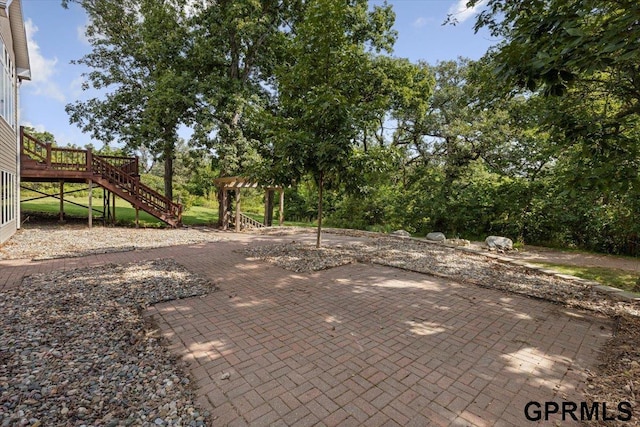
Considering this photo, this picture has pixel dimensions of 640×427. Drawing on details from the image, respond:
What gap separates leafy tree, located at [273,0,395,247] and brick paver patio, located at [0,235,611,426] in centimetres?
320

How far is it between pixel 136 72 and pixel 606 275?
812 inches

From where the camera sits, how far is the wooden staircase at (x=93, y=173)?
11133mm

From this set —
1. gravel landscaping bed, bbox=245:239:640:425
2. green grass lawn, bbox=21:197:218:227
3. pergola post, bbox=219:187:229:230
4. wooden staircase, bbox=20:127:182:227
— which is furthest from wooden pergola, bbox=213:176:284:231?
gravel landscaping bed, bbox=245:239:640:425

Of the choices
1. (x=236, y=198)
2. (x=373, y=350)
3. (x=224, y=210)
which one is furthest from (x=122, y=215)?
(x=373, y=350)

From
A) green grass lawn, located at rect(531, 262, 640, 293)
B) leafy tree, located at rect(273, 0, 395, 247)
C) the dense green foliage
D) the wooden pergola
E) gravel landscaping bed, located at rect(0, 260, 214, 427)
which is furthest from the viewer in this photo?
A: the wooden pergola

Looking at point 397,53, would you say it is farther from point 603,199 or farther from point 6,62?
point 6,62

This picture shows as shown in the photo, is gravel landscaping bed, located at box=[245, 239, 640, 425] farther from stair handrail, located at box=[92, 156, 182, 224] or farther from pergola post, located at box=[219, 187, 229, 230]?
stair handrail, located at box=[92, 156, 182, 224]

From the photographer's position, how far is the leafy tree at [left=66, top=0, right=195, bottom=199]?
13.5 metres

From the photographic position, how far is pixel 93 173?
11.6 meters

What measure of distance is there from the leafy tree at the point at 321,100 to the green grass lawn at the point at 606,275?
6.08 metres

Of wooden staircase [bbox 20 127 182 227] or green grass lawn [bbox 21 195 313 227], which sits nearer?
wooden staircase [bbox 20 127 182 227]

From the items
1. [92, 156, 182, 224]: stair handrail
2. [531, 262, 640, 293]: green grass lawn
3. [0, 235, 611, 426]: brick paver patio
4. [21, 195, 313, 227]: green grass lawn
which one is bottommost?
[21, 195, 313, 227]: green grass lawn

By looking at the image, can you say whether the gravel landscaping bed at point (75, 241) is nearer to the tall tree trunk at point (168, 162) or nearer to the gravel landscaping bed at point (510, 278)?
the gravel landscaping bed at point (510, 278)

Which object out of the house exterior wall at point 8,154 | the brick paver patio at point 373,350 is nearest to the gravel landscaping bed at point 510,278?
the brick paver patio at point 373,350
